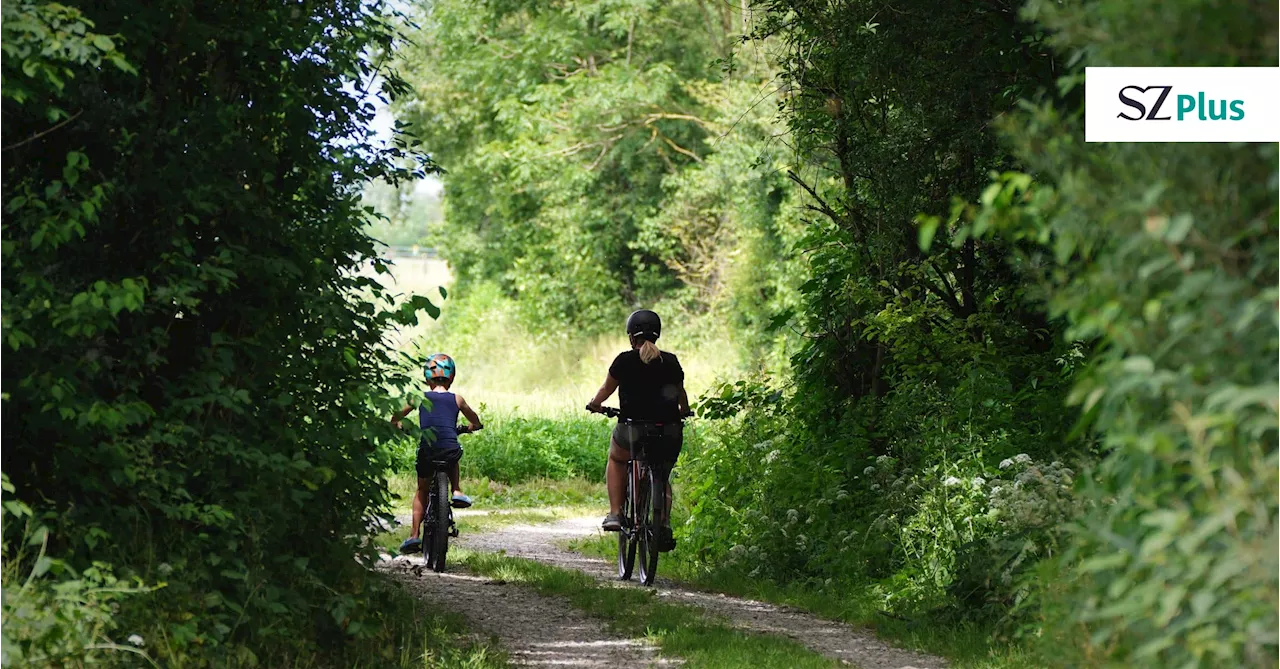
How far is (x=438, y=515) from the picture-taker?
11141 mm

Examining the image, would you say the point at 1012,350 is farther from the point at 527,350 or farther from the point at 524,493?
the point at 527,350

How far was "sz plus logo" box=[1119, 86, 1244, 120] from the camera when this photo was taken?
155 inches

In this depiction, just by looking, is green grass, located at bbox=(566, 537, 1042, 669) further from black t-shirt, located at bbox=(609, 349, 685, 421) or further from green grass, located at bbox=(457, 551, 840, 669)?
black t-shirt, located at bbox=(609, 349, 685, 421)

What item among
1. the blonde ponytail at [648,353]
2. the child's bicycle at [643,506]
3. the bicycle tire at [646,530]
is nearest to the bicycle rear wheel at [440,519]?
the child's bicycle at [643,506]

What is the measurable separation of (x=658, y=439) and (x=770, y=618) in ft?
5.74

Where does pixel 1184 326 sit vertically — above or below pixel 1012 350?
below

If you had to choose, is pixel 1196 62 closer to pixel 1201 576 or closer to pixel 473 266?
pixel 1201 576

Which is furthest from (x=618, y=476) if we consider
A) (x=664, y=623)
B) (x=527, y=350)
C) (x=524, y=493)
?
(x=527, y=350)

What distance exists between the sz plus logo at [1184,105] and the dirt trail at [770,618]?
4.20 metres

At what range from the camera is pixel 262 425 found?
263 inches

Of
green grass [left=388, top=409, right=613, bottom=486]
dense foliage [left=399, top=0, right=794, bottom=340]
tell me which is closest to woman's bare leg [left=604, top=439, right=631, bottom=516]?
green grass [left=388, top=409, right=613, bottom=486]

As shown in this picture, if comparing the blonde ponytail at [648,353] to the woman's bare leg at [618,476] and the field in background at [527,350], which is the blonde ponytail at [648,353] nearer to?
the woman's bare leg at [618,476]

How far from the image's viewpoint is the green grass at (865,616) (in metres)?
7.66

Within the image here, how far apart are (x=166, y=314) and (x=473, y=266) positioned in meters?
40.1
